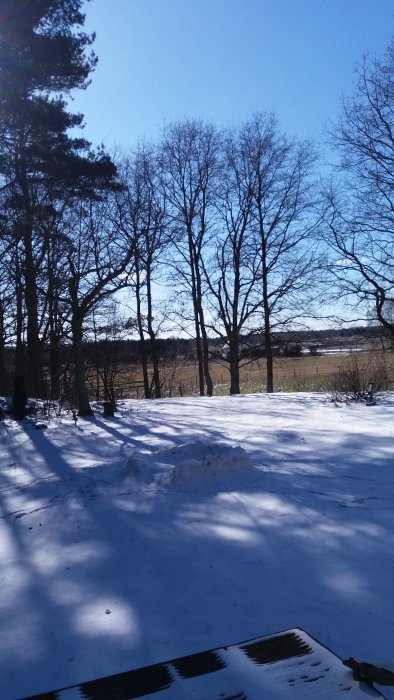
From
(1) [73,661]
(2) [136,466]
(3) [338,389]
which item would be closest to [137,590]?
(1) [73,661]

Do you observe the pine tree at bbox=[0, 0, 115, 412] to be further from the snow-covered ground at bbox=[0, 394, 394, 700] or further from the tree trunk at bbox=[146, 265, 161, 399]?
the tree trunk at bbox=[146, 265, 161, 399]

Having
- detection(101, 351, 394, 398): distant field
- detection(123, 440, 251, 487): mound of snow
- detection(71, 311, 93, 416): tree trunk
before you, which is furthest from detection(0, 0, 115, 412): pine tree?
detection(101, 351, 394, 398): distant field

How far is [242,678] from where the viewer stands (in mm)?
2225

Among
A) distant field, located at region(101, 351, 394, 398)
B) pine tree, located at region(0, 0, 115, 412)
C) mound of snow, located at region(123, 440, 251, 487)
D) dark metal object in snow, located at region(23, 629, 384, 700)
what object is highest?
pine tree, located at region(0, 0, 115, 412)

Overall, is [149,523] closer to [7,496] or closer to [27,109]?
[7,496]

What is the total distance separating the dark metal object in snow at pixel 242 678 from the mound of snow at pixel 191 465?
9.81 ft

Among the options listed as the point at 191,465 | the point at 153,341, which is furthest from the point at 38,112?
the point at 153,341

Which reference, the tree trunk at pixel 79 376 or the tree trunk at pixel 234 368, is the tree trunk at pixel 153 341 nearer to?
the tree trunk at pixel 234 368

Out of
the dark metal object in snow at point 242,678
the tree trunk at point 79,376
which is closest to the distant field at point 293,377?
the tree trunk at point 79,376

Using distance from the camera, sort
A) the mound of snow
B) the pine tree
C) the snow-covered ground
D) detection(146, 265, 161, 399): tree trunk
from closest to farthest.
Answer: the snow-covered ground, the mound of snow, the pine tree, detection(146, 265, 161, 399): tree trunk

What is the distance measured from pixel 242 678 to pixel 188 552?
1.53 metres

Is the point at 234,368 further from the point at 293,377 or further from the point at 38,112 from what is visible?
the point at 38,112

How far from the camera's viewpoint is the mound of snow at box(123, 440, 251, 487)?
550 cm

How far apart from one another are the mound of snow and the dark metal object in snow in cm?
299
